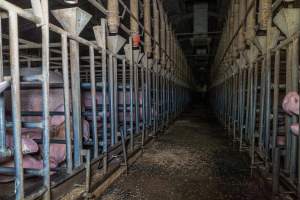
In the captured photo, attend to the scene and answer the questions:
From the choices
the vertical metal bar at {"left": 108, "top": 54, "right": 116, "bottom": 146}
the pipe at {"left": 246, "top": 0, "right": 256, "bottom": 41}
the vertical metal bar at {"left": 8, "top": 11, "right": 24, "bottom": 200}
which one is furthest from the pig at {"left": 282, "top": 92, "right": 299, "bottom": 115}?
the pipe at {"left": 246, "top": 0, "right": 256, "bottom": 41}

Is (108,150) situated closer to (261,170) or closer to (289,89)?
(261,170)

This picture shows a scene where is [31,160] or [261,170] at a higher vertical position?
[31,160]

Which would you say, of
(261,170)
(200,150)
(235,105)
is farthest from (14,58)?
(235,105)

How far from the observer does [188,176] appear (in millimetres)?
2809

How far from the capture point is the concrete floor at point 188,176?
234cm

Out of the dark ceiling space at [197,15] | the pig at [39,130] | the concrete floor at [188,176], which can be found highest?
the dark ceiling space at [197,15]

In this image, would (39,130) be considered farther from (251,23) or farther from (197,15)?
(197,15)

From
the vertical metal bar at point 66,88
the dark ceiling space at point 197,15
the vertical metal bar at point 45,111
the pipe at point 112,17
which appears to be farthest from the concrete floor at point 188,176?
the dark ceiling space at point 197,15

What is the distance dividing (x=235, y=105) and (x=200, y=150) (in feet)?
5.11

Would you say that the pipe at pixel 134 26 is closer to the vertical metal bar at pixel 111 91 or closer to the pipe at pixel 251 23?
the vertical metal bar at pixel 111 91

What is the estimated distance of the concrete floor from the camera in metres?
2.34

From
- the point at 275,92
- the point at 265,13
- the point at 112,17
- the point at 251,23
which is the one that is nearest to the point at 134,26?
the point at 112,17

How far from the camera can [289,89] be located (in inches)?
82.4

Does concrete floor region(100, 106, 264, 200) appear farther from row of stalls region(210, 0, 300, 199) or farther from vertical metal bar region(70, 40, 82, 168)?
vertical metal bar region(70, 40, 82, 168)
